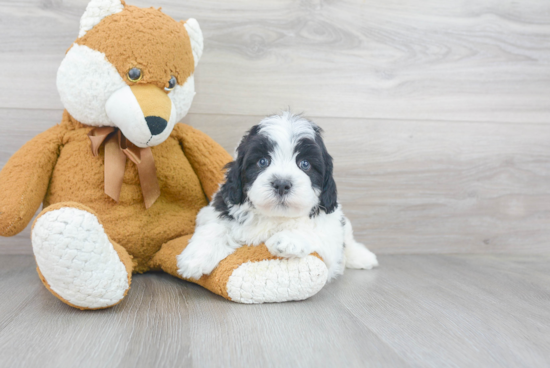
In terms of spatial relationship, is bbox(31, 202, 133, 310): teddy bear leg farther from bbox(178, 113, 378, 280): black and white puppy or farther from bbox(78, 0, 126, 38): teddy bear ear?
bbox(78, 0, 126, 38): teddy bear ear

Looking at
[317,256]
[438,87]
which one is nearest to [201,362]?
[317,256]

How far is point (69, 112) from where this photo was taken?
1435mm

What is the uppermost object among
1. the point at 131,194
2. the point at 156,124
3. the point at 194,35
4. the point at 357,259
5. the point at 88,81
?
the point at 194,35

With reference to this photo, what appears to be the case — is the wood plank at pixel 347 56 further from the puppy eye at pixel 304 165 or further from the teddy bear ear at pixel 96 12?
the puppy eye at pixel 304 165

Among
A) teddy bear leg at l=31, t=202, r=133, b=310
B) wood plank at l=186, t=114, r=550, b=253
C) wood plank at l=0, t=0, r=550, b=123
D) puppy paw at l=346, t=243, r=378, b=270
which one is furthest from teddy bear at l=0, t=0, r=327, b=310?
wood plank at l=186, t=114, r=550, b=253

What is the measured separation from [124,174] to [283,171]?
0.58 metres

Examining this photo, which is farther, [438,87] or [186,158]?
[438,87]

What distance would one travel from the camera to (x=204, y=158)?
1.61m

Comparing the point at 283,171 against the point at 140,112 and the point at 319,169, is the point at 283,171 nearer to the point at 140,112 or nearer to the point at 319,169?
the point at 319,169

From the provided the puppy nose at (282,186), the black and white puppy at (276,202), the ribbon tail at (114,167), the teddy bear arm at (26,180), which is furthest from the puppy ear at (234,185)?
the teddy bear arm at (26,180)

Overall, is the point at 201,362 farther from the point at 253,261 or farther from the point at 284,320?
the point at 253,261

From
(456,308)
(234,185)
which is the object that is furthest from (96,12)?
(456,308)

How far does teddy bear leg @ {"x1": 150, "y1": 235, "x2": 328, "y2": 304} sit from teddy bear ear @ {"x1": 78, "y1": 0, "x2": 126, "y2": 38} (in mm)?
846

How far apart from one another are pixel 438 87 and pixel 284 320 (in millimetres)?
1439
